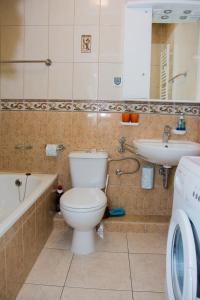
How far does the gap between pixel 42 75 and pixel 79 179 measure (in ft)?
3.37

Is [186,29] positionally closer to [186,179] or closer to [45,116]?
[45,116]

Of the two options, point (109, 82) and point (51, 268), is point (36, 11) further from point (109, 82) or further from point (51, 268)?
point (51, 268)

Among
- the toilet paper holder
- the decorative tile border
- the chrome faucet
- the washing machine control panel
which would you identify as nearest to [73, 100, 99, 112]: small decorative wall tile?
the decorative tile border

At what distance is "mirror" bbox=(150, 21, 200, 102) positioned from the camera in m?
2.21

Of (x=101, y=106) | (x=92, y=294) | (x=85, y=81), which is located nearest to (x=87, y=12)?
(x=85, y=81)

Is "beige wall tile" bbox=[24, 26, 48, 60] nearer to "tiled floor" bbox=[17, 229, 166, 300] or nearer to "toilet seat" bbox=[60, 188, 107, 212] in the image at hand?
"toilet seat" bbox=[60, 188, 107, 212]

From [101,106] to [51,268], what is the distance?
1406mm

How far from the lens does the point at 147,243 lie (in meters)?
2.09

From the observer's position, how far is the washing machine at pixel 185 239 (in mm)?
879

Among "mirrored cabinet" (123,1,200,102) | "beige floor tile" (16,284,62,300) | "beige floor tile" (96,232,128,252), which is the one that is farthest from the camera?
"mirrored cabinet" (123,1,200,102)

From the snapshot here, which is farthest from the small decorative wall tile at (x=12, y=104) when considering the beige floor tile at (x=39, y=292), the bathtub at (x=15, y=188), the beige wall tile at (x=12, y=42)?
the beige floor tile at (x=39, y=292)

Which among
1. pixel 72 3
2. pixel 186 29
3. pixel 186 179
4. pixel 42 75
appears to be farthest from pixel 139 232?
pixel 72 3

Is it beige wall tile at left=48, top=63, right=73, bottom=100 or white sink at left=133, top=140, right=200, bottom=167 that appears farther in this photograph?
beige wall tile at left=48, top=63, right=73, bottom=100

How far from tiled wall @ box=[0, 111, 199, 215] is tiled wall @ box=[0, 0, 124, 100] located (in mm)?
227
